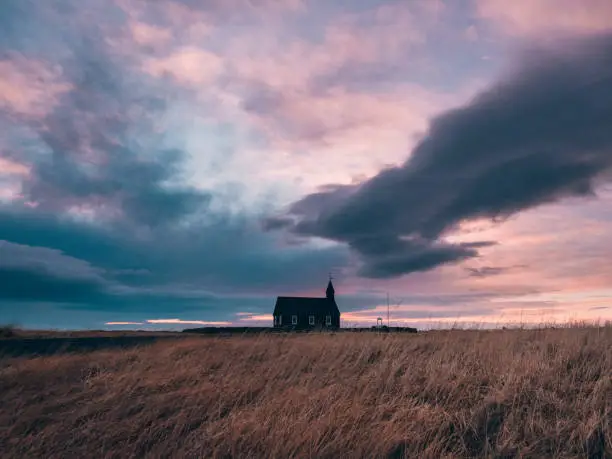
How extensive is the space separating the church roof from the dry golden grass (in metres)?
46.3

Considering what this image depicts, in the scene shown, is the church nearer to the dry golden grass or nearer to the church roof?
the church roof

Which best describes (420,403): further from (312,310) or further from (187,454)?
(312,310)

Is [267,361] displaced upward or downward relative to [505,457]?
upward

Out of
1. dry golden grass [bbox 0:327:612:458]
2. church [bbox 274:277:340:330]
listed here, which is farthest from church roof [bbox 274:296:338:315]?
dry golden grass [bbox 0:327:612:458]

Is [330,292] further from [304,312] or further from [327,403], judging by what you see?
[327,403]

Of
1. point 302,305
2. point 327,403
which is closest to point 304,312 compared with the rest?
point 302,305

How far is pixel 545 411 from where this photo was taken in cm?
773

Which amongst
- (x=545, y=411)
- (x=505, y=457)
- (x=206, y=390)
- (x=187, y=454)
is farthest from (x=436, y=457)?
(x=206, y=390)

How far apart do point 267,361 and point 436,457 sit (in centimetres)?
579

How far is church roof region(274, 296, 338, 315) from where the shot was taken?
5831 cm

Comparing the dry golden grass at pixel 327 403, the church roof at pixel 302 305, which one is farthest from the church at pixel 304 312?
the dry golden grass at pixel 327 403

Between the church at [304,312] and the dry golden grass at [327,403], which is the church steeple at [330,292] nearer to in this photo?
the church at [304,312]

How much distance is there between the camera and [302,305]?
59188mm

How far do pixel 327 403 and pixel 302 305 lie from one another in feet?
169
